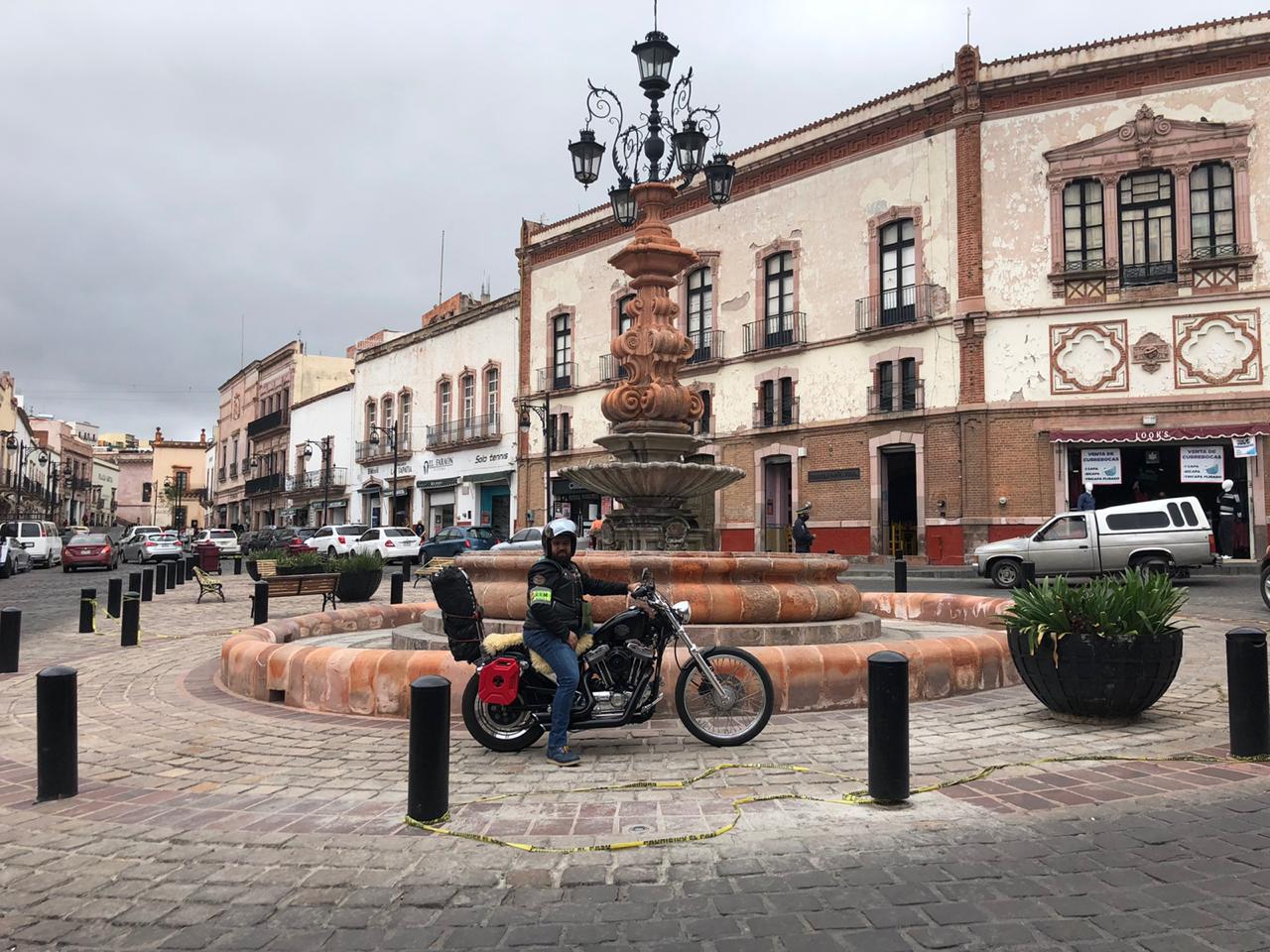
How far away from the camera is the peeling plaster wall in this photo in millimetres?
23000

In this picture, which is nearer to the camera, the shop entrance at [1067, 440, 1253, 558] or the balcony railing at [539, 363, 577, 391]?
the shop entrance at [1067, 440, 1253, 558]

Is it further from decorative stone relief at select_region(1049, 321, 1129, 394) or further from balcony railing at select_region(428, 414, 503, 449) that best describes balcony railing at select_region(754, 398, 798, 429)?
balcony railing at select_region(428, 414, 503, 449)

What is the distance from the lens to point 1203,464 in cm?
2227

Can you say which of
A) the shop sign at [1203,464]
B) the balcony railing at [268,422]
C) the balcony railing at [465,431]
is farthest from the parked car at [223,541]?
the shop sign at [1203,464]

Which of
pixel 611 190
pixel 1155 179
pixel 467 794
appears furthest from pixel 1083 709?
pixel 1155 179

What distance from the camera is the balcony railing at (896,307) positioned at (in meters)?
25.4

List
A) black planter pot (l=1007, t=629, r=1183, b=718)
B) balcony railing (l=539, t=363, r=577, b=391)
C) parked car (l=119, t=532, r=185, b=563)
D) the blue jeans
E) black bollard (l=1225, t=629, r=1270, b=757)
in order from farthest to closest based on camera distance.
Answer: balcony railing (l=539, t=363, r=577, b=391) < parked car (l=119, t=532, r=185, b=563) < black planter pot (l=1007, t=629, r=1183, b=718) < the blue jeans < black bollard (l=1225, t=629, r=1270, b=757)

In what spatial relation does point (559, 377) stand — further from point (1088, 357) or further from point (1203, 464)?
point (1203, 464)

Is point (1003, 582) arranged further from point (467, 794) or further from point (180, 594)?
point (180, 594)

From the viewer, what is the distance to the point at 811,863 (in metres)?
3.81

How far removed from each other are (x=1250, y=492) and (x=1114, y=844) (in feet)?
71.0

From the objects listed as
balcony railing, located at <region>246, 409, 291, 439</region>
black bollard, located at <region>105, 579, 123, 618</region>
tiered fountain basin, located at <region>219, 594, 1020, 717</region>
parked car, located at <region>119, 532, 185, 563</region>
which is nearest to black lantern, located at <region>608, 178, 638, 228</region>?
tiered fountain basin, located at <region>219, 594, 1020, 717</region>

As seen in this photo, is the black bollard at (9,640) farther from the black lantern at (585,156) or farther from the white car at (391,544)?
the white car at (391,544)

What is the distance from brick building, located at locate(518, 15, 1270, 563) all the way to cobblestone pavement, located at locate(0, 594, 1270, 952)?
61.6 ft
